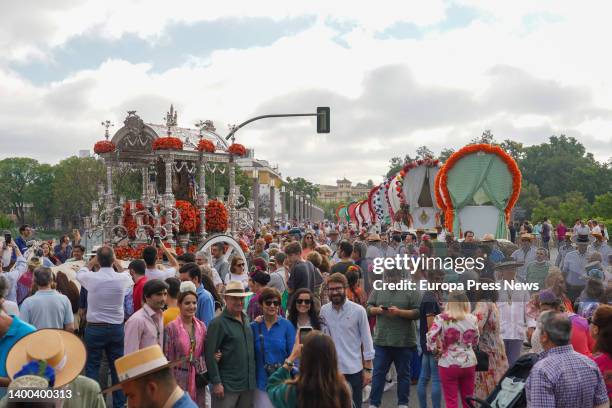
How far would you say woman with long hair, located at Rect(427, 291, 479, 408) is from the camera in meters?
6.28

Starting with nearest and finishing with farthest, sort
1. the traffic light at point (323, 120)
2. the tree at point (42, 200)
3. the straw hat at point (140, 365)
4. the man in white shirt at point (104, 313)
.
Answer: the straw hat at point (140, 365) < the man in white shirt at point (104, 313) < the traffic light at point (323, 120) < the tree at point (42, 200)

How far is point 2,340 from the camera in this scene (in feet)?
15.1

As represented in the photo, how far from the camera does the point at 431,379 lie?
7.08 metres

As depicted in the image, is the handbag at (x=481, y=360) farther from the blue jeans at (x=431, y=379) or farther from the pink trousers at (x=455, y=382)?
the blue jeans at (x=431, y=379)

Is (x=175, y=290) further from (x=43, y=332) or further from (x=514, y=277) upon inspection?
(x=514, y=277)

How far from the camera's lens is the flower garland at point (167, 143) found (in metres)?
15.8

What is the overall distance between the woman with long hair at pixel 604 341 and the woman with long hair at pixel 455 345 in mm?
1625

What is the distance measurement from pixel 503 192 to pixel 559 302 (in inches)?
639

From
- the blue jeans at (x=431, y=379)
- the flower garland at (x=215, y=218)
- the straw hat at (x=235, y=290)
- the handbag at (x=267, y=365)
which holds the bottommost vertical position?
the blue jeans at (x=431, y=379)

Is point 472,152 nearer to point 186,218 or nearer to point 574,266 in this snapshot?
point 186,218

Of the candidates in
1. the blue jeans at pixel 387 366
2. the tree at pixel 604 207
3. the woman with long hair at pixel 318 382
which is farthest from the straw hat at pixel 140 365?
the tree at pixel 604 207

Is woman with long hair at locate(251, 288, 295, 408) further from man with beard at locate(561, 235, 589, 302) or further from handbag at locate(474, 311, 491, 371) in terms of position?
man with beard at locate(561, 235, 589, 302)

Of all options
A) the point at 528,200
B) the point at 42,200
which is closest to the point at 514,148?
the point at 528,200

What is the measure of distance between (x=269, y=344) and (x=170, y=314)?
0.97 metres
